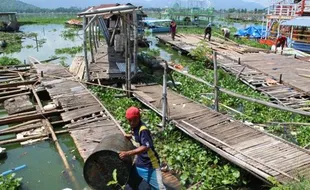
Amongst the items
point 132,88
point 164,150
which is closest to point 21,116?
point 132,88

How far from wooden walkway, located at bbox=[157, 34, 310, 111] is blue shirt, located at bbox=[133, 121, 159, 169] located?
7.09 m

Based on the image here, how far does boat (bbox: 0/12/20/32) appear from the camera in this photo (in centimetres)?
4119

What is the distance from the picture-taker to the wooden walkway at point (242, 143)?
246 inches

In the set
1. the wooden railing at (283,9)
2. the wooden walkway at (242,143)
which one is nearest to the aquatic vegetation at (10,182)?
the wooden walkway at (242,143)

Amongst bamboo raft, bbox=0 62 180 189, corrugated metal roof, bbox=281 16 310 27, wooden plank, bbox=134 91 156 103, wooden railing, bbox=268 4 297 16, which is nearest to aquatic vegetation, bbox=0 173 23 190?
bamboo raft, bbox=0 62 180 189

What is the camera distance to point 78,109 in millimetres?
10625

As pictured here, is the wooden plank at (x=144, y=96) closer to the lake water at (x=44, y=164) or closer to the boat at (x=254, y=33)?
the lake water at (x=44, y=164)

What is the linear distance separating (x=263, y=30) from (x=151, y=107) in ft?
78.0

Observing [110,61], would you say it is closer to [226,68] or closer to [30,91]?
[30,91]

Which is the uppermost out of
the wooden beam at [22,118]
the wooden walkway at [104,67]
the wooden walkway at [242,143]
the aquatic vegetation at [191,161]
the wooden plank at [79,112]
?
the wooden walkway at [104,67]

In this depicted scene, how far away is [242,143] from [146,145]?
3.38 meters

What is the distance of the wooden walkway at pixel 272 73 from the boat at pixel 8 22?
32156 mm

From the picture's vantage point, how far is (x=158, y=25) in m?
41.0

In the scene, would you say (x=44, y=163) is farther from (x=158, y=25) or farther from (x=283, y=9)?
(x=158, y=25)
